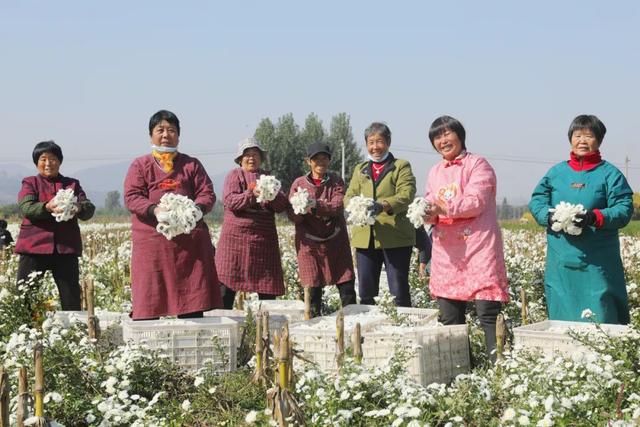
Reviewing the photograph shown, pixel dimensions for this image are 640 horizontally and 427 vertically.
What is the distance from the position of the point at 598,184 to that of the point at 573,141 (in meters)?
0.35

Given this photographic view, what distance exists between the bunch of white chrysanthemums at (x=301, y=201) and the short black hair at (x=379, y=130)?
71 cm

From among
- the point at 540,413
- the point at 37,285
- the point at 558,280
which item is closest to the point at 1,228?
the point at 37,285

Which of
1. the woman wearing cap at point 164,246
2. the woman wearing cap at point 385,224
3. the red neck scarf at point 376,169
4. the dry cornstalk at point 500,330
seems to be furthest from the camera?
the red neck scarf at point 376,169

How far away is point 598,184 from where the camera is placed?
537 cm

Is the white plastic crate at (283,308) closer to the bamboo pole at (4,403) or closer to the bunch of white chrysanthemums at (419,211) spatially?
the bunch of white chrysanthemums at (419,211)

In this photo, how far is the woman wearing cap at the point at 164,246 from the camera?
5668 millimetres

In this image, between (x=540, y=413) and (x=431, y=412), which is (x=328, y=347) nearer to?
(x=431, y=412)

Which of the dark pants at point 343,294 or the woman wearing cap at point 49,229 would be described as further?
the dark pants at point 343,294

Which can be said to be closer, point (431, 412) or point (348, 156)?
point (431, 412)

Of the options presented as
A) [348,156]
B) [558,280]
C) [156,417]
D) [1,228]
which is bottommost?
[156,417]

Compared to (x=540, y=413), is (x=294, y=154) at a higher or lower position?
higher

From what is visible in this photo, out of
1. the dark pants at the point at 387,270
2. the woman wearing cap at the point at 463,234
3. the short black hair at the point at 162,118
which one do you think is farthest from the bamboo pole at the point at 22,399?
the dark pants at the point at 387,270

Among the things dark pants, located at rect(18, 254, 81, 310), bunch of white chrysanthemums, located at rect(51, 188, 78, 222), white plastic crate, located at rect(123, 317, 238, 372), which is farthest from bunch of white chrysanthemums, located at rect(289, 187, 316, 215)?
dark pants, located at rect(18, 254, 81, 310)

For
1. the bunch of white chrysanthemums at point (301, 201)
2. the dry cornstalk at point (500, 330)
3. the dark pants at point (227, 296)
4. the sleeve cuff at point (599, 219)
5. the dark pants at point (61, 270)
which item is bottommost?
the dry cornstalk at point (500, 330)
